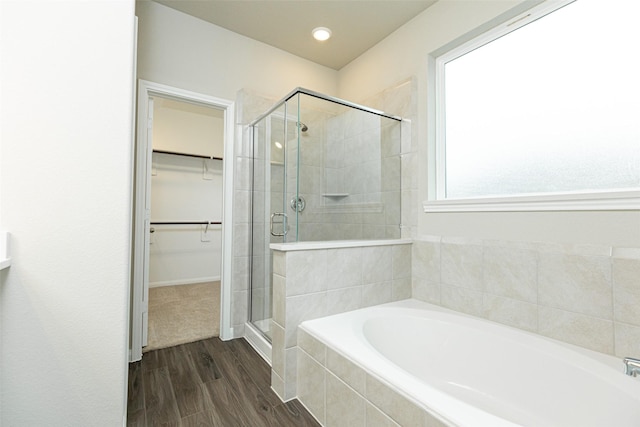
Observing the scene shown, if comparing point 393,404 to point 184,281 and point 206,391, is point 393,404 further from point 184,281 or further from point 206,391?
point 184,281

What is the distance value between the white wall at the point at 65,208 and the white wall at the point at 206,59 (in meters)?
1.00

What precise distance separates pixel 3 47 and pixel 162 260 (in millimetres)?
3541

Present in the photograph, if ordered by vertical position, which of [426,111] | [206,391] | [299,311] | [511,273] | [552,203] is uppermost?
[426,111]

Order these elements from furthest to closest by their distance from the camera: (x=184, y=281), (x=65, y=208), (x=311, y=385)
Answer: (x=184, y=281) < (x=311, y=385) < (x=65, y=208)

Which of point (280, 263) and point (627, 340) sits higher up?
point (280, 263)

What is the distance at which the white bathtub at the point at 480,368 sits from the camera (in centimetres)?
104

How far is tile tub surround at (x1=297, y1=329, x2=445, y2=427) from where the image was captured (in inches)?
39.2

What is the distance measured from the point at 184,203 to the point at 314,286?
136 inches

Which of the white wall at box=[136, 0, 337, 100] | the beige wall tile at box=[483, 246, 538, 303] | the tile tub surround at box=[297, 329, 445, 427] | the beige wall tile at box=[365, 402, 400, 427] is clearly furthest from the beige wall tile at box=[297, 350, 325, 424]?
the white wall at box=[136, 0, 337, 100]

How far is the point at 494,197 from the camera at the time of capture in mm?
→ 1718

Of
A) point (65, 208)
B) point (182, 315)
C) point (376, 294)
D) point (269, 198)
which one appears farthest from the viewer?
point (182, 315)

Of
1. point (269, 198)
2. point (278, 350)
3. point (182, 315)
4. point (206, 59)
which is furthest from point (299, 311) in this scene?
point (206, 59)

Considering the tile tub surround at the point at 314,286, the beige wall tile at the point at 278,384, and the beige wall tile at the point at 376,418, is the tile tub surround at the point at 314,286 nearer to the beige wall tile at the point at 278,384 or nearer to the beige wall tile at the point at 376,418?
the beige wall tile at the point at 278,384

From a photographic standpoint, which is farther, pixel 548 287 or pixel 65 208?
pixel 548 287
